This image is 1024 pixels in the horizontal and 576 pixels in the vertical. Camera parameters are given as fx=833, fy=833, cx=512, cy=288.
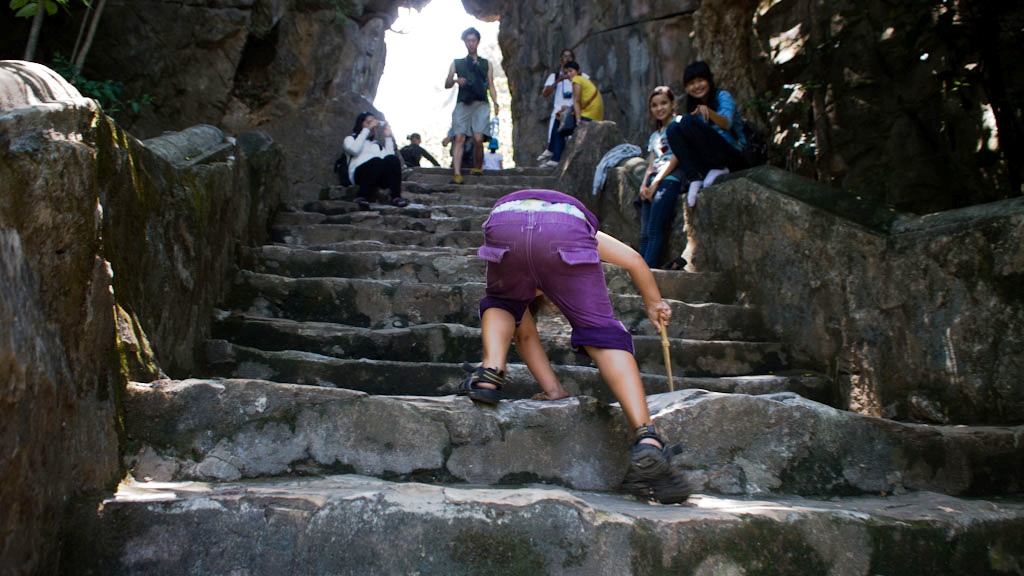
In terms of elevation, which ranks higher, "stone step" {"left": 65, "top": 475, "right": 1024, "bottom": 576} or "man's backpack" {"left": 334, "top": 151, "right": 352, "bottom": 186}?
"man's backpack" {"left": 334, "top": 151, "right": 352, "bottom": 186}

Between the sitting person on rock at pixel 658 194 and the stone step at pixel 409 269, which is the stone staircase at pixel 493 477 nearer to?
the stone step at pixel 409 269

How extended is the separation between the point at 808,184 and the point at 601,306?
6.33ft

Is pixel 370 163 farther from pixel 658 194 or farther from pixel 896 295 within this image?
pixel 896 295

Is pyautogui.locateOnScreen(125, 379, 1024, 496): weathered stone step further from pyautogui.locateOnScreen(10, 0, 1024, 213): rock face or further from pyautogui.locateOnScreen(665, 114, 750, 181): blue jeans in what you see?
pyautogui.locateOnScreen(665, 114, 750, 181): blue jeans

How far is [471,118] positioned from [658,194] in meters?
4.41

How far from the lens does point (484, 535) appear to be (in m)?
2.15

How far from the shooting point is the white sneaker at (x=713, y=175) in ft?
16.9

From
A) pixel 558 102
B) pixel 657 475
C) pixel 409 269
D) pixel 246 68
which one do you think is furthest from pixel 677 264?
pixel 246 68

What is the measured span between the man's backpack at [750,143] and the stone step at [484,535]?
3.35 metres

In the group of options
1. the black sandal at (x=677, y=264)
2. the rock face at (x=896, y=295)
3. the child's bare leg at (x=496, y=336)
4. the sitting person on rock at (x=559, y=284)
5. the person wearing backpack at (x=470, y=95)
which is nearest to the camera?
the sitting person on rock at (x=559, y=284)

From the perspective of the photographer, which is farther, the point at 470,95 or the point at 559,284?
the point at 470,95

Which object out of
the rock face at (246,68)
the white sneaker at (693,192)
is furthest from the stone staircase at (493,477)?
the rock face at (246,68)

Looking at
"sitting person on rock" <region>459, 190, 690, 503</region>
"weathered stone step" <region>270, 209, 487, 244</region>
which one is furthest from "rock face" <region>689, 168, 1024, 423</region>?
"weathered stone step" <region>270, 209, 487, 244</region>

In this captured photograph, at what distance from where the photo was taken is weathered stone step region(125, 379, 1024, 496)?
2.51 m
